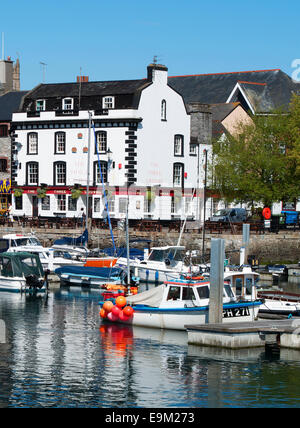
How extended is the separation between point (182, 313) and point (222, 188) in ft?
129

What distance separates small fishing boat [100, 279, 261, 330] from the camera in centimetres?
3778

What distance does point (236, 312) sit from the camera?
37594 millimetres

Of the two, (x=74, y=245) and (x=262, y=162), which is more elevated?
(x=262, y=162)

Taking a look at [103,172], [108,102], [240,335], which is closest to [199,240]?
[103,172]

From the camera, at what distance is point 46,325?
135ft

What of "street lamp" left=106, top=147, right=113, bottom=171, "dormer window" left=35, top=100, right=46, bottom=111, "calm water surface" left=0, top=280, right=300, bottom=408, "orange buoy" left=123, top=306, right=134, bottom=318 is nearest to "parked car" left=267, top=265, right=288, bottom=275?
"street lamp" left=106, top=147, right=113, bottom=171

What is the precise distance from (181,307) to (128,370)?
7.40m

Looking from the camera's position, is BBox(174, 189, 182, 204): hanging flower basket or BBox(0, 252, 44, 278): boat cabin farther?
BBox(174, 189, 182, 204): hanging flower basket

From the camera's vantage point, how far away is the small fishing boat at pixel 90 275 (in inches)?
2192

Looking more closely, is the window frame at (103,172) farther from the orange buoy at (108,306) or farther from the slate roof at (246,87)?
the orange buoy at (108,306)

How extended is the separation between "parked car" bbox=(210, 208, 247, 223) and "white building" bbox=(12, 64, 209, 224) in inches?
109

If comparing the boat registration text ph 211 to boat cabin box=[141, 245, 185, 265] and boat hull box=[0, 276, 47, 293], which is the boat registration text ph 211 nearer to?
boat hull box=[0, 276, 47, 293]

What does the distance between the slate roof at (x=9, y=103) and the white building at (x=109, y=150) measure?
2.73 metres

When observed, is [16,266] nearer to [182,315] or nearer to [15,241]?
[15,241]
